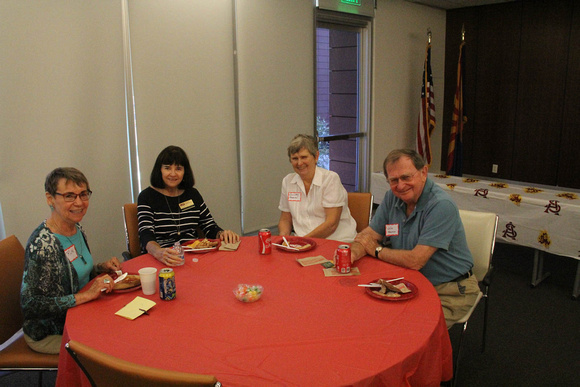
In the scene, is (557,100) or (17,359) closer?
(17,359)

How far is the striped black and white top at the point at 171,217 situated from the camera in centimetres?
274

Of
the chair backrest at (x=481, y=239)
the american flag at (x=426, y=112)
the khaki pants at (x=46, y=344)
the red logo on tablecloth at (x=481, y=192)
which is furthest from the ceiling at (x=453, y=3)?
the khaki pants at (x=46, y=344)

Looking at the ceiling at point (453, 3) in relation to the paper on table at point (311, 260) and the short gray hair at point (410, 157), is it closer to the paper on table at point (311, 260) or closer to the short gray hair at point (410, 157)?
the short gray hair at point (410, 157)

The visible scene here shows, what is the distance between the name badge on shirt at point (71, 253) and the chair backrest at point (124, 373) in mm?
781

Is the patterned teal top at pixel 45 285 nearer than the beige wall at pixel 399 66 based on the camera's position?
Yes

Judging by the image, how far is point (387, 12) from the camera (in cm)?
600

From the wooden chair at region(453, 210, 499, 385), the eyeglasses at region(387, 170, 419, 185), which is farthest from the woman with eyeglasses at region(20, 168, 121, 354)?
the wooden chair at region(453, 210, 499, 385)

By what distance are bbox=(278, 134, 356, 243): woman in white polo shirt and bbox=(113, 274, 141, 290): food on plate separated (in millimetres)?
1204

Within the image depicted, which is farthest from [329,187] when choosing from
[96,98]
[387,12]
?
[387,12]

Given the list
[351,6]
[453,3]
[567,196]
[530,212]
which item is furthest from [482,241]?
[453,3]

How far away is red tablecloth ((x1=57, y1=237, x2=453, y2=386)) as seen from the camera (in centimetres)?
136

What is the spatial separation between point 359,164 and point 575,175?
2871mm

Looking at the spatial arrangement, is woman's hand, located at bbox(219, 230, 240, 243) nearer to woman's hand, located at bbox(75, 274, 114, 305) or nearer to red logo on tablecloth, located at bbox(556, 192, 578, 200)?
woman's hand, located at bbox(75, 274, 114, 305)

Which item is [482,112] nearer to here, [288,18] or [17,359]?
[288,18]
